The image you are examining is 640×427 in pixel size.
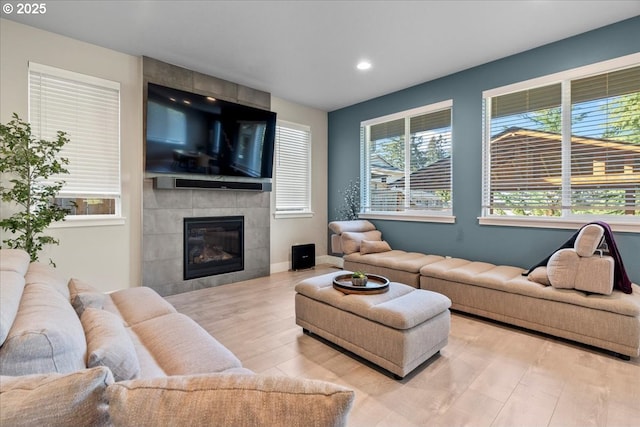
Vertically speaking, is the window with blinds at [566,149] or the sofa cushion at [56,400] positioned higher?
the window with blinds at [566,149]

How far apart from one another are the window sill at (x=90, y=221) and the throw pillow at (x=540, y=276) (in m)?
4.34

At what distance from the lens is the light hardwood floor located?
1728mm

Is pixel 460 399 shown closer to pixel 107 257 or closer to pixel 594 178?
pixel 594 178

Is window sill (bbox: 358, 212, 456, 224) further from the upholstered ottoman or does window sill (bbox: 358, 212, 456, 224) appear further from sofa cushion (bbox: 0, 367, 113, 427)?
sofa cushion (bbox: 0, 367, 113, 427)

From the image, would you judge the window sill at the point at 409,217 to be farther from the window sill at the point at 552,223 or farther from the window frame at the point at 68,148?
the window frame at the point at 68,148

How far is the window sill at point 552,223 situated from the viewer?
2.94 m

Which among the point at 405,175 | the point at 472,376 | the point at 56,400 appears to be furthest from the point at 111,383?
the point at 405,175

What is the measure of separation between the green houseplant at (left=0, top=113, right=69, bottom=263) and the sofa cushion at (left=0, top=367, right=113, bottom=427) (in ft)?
9.29

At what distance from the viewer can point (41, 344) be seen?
2.87 feet

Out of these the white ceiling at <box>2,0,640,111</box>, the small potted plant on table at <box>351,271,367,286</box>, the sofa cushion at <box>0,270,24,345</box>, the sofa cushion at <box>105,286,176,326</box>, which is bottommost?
the sofa cushion at <box>105,286,176,326</box>

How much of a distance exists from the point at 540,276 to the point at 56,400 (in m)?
3.35

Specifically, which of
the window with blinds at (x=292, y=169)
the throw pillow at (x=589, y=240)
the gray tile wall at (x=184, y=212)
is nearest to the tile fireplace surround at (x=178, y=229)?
the gray tile wall at (x=184, y=212)

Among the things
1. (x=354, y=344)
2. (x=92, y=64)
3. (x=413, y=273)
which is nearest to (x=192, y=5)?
(x=92, y=64)

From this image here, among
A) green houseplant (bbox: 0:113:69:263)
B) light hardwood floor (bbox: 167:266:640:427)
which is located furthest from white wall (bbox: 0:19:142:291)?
light hardwood floor (bbox: 167:266:640:427)
